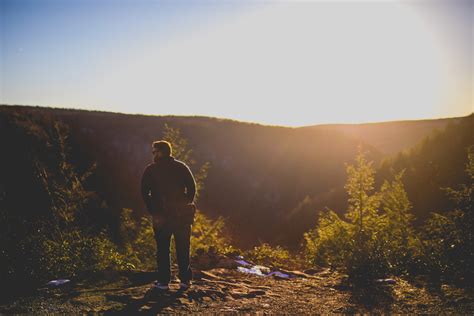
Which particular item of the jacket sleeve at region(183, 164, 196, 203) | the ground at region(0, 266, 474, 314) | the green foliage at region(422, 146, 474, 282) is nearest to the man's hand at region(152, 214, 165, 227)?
the jacket sleeve at region(183, 164, 196, 203)

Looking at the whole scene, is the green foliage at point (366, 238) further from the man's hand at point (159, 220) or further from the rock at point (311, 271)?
the man's hand at point (159, 220)

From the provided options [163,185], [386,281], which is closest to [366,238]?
[386,281]

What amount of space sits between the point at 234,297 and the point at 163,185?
2158 mm

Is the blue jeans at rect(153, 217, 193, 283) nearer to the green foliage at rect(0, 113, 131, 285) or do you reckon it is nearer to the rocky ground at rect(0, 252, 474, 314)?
the rocky ground at rect(0, 252, 474, 314)

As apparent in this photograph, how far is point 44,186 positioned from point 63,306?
13.1 feet

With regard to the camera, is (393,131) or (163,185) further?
(393,131)

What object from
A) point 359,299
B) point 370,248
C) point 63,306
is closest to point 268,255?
point 370,248

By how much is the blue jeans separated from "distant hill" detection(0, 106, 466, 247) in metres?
48.3

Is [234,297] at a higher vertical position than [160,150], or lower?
lower

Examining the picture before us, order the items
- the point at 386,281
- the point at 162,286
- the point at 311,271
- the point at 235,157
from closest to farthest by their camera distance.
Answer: the point at 162,286, the point at 386,281, the point at 311,271, the point at 235,157

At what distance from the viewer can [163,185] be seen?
7402 millimetres

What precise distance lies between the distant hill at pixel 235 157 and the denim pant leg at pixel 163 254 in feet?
159

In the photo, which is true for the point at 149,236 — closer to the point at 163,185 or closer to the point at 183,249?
the point at 183,249

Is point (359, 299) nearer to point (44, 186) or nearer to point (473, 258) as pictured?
point (473, 258)
